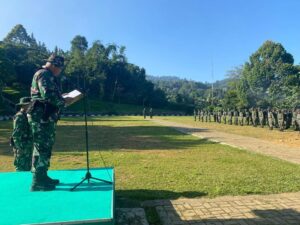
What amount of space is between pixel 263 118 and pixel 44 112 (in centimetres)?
2045

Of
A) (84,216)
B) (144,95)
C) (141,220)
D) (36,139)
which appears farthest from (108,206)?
(144,95)

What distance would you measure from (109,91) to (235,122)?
158 ft

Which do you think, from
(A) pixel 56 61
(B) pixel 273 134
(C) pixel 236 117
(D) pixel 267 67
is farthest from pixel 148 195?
(D) pixel 267 67

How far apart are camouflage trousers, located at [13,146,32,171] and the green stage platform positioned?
0.64m

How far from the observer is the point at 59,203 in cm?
352

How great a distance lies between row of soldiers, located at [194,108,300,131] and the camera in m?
19.2

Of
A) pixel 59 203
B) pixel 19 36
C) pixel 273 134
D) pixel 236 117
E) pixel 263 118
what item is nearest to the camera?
pixel 59 203

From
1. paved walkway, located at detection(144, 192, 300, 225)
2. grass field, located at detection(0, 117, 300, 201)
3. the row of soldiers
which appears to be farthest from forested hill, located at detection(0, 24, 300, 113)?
paved walkway, located at detection(144, 192, 300, 225)

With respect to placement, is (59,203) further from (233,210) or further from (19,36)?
(19,36)

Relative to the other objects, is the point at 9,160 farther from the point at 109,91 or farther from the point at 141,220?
the point at 109,91

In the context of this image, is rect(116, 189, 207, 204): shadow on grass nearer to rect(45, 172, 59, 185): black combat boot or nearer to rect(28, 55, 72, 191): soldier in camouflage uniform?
rect(45, 172, 59, 185): black combat boot

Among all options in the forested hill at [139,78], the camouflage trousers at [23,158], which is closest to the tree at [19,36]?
the forested hill at [139,78]

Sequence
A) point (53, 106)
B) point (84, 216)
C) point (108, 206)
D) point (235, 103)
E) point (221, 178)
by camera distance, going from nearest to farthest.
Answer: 1. point (84, 216)
2. point (108, 206)
3. point (53, 106)
4. point (221, 178)
5. point (235, 103)

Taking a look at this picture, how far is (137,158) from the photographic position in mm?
8961
